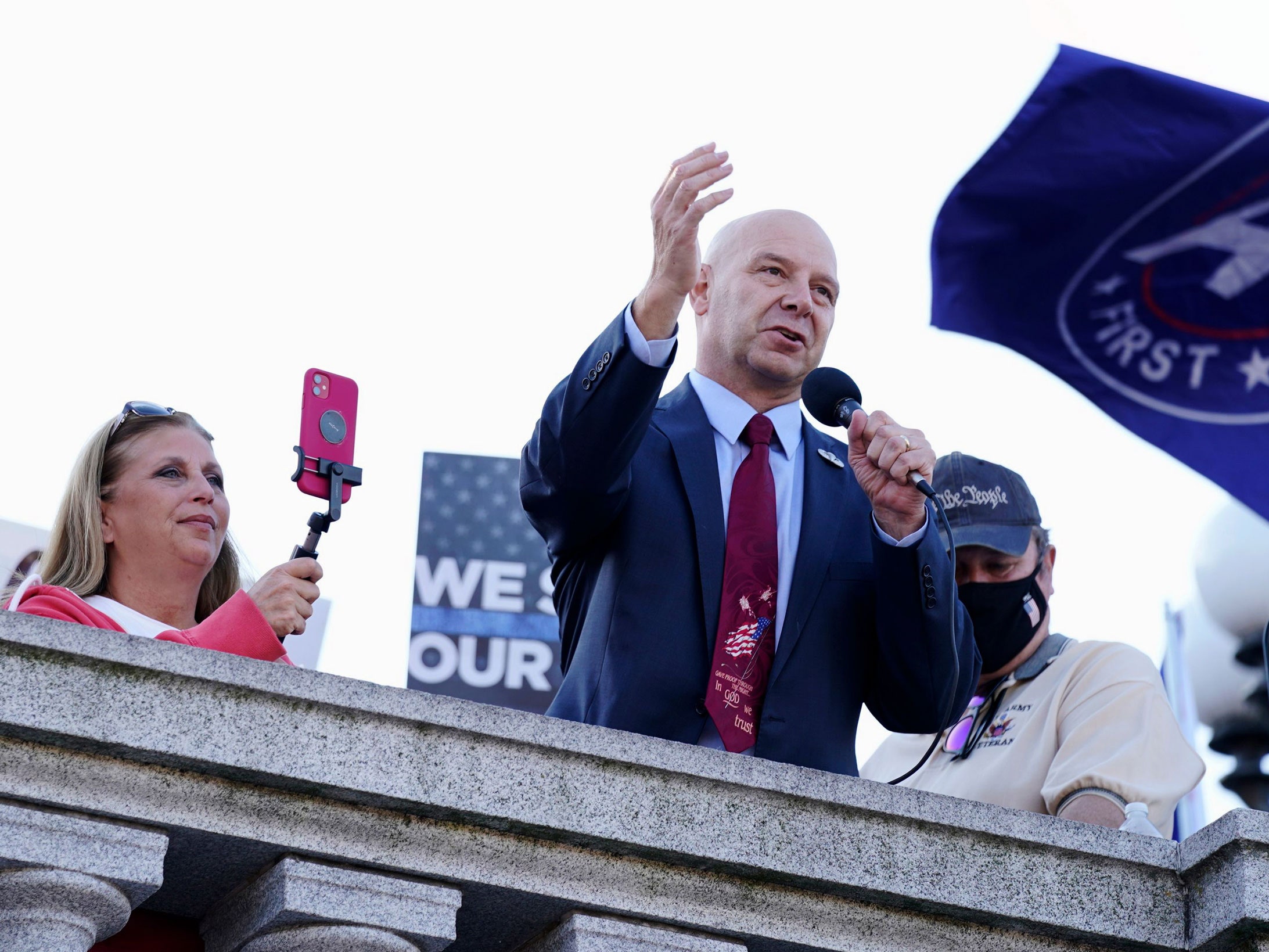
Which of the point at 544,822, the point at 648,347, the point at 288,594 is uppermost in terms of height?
the point at 648,347

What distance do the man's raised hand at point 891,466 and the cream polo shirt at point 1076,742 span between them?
862 millimetres

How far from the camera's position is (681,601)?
4359 mm

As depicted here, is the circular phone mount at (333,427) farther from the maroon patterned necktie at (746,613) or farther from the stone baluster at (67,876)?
the stone baluster at (67,876)

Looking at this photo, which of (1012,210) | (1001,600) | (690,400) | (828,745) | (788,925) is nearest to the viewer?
(788,925)

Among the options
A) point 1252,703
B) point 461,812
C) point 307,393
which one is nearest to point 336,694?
point 461,812

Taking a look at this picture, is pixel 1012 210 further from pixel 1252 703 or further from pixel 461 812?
pixel 461 812

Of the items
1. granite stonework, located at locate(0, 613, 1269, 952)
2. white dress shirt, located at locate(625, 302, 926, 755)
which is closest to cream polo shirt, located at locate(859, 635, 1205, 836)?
granite stonework, located at locate(0, 613, 1269, 952)

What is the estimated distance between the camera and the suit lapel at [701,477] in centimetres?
437

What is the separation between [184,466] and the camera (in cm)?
505

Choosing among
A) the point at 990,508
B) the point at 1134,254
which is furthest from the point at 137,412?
the point at 1134,254

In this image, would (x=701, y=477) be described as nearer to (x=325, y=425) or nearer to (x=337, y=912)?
(x=325, y=425)

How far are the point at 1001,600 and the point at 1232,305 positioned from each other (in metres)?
3.51

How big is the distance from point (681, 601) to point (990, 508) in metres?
1.67

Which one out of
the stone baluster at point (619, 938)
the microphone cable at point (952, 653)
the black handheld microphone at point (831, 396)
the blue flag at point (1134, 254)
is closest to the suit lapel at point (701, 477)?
the black handheld microphone at point (831, 396)
